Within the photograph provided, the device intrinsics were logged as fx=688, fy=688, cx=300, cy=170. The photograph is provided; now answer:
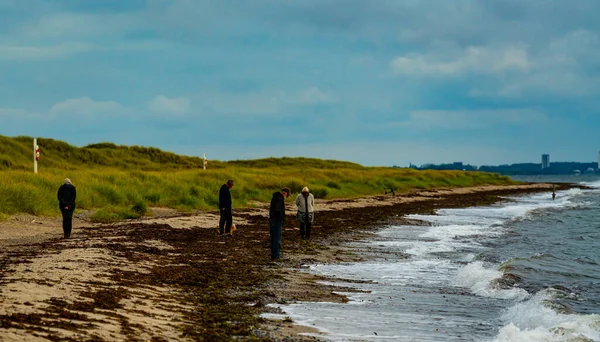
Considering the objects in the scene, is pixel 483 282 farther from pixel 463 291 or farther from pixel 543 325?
pixel 543 325

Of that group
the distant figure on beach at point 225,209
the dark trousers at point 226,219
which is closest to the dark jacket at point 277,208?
the distant figure on beach at point 225,209

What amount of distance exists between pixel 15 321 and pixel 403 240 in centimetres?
1821

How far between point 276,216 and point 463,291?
5.31 metres

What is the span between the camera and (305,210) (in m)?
23.5

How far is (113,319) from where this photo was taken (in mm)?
9453

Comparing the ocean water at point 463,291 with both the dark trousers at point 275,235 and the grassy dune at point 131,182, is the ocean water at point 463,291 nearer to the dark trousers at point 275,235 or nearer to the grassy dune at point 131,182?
the dark trousers at point 275,235

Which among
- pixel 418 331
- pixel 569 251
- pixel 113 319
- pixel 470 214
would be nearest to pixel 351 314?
pixel 418 331

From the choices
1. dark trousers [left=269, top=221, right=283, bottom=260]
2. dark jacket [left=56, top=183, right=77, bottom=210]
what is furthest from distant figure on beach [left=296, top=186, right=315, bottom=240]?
dark jacket [left=56, top=183, right=77, bottom=210]

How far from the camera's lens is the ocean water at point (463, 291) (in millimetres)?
10656

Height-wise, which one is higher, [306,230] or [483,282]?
[306,230]

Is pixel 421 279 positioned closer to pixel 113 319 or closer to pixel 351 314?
pixel 351 314

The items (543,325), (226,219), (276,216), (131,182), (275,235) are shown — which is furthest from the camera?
(131,182)

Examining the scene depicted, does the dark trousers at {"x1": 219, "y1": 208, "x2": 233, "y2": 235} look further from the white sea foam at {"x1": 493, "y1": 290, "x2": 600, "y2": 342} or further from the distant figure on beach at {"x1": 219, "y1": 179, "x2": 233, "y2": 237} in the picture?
the white sea foam at {"x1": 493, "y1": 290, "x2": 600, "y2": 342}

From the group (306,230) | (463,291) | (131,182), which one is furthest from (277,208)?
(131,182)
